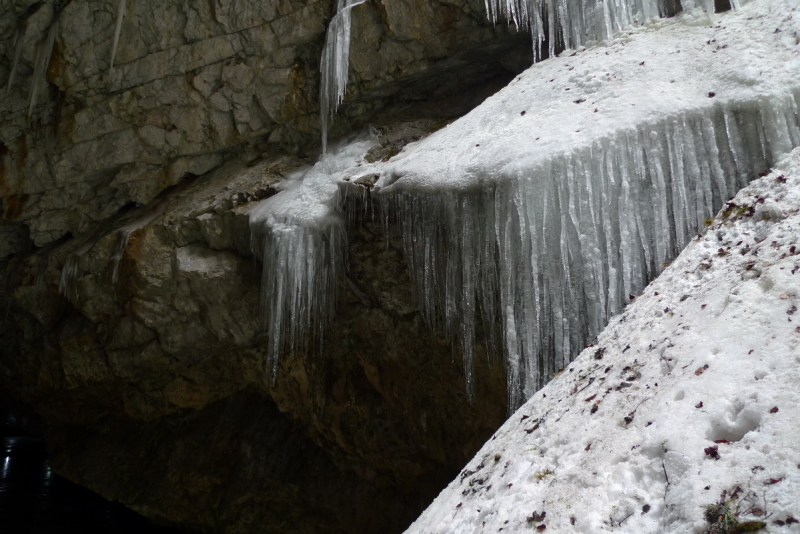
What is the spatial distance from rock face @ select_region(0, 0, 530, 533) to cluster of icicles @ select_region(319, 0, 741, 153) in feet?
0.65

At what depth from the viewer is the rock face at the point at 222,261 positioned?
699cm

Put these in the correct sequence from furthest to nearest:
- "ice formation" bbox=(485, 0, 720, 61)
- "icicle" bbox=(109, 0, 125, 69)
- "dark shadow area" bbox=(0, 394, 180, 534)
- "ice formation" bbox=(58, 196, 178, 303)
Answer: "dark shadow area" bbox=(0, 394, 180, 534)
"ice formation" bbox=(58, 196, 178, 303)
"icicle" bbox=(109, 0, 125, 69)
"ice formation" bbox=(485, 0, 720, 61)

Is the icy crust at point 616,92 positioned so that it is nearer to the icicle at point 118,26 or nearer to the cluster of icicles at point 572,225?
the cluster of icicles at point 572,225

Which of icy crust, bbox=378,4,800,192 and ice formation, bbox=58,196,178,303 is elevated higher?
icy crust, bbox=378,4,800,192

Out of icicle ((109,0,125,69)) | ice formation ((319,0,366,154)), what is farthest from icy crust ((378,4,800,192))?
icicle ((109,0,125,69))

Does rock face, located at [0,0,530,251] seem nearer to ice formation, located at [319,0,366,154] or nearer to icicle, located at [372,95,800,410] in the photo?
ice formation, located at [319,0,366,154]

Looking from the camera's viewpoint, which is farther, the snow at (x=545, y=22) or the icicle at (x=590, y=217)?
the snow at (x=545, y=22)

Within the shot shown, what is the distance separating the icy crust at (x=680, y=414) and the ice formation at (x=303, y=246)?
431 cm

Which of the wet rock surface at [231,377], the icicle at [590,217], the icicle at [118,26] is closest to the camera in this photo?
the icicle at [590,217]

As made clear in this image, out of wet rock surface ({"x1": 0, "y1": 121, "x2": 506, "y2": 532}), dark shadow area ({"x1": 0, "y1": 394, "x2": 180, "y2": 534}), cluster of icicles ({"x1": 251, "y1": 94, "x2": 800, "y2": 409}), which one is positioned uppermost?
cluster of icicles ({"x1": 251, "y1": 94, "x2": 800, "y2": 409})

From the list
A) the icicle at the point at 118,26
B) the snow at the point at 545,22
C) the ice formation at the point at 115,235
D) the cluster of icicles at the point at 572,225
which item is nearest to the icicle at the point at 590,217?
the cluster of icicles at the point at 572,225

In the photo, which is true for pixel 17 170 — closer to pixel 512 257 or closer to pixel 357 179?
pixel 357 179

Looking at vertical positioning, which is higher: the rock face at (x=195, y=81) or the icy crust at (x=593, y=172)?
the rock face at (x=195, y=81)

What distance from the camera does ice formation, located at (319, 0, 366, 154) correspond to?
23.3 ft
